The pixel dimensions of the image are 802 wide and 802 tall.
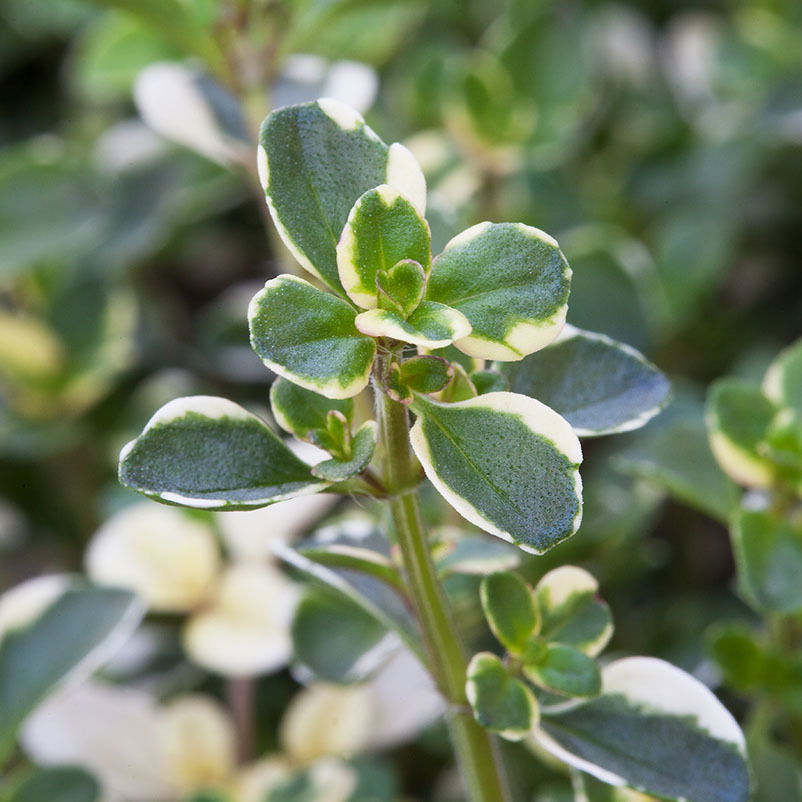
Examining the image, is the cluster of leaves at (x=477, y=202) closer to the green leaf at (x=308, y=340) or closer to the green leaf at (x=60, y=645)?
the green leaf at (x=60, y=645)

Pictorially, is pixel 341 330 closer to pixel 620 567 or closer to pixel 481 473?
pixel 481 473

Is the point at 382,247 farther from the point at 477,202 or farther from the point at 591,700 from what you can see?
the point at 477,202

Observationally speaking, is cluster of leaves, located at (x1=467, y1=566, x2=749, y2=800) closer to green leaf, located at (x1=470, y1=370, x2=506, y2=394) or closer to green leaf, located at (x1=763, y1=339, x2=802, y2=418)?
green leaf, located at (x1=470, y1=370, x2=506, y2=394)

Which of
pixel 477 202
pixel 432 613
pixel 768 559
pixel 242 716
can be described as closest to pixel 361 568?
pixel 432 613

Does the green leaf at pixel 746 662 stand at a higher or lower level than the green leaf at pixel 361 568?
lower

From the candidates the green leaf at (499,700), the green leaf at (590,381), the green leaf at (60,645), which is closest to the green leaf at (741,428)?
the green leaf at (590,381)

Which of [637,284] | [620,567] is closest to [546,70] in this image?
[637,284]

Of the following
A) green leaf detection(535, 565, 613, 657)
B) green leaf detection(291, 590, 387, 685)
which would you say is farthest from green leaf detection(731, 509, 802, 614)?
green leaf detection(291, 590, 387, 685)
